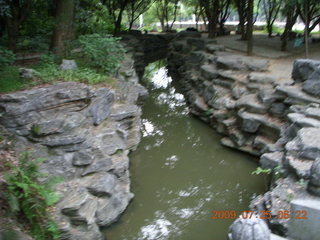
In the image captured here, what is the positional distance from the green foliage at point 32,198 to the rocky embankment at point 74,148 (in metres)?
0.29

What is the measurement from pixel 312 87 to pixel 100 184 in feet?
21.4

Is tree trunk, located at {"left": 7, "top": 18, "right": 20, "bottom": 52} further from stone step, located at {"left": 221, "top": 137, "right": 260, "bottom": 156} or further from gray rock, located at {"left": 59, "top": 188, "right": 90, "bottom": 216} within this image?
stone step, located at {"left": 221, "top": 137, "right": 260, "bottom": 156}

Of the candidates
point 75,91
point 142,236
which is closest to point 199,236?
point 142,236

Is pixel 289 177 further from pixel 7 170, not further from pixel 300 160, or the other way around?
pixel 7 170

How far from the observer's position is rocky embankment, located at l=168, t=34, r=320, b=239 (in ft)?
20.2

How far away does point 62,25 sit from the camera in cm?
1088

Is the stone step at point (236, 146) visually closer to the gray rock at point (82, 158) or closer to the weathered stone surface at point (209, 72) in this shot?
the weathered stone surface at point (209, 72)

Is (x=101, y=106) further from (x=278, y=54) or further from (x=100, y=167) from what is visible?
(x=278, y=54)

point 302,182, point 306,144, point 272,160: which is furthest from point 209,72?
point 302,182

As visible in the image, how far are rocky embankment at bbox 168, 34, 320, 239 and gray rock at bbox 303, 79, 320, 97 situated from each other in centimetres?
3

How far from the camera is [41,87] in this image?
8.01m

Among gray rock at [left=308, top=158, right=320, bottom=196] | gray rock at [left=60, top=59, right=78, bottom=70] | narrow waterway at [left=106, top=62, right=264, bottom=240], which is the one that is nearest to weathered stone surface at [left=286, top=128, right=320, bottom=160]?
gray rock at [left=308, top=158, right=320, bottom=196]

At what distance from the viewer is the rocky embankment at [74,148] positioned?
692 centimetres

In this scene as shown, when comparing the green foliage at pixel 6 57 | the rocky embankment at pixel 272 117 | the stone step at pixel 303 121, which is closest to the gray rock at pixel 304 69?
the rocky embankment at pixel 272 117
